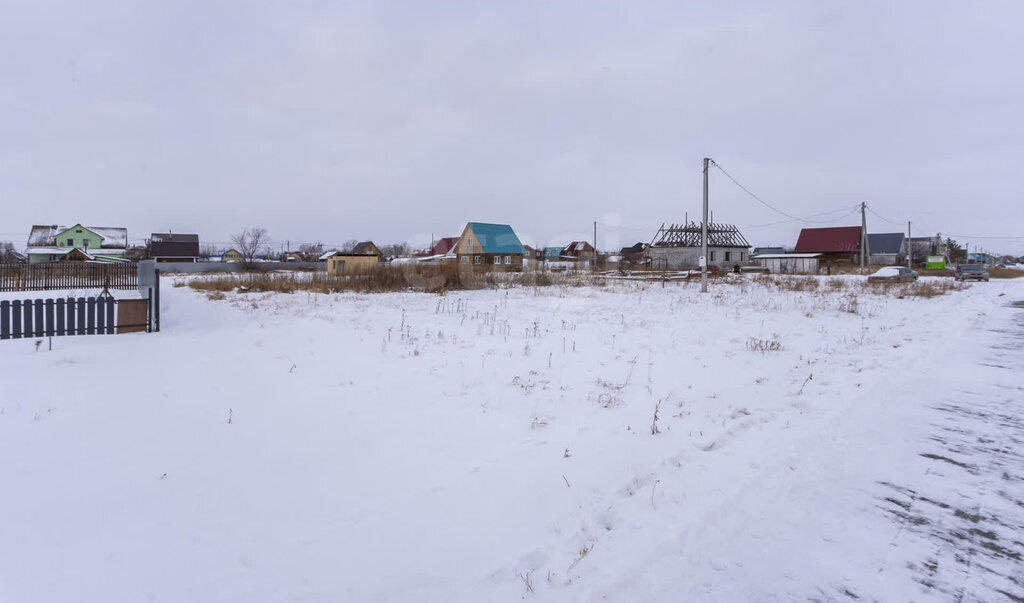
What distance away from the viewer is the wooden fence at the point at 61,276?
80.2 feet

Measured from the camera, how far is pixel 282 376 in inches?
283

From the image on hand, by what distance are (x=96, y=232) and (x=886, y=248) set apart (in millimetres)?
112115

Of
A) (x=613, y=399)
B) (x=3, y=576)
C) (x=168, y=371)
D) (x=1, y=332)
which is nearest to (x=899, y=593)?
(x=613, y=399)

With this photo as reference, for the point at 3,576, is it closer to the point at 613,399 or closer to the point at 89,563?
the point at 89,563

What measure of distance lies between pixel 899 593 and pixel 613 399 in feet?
12.2

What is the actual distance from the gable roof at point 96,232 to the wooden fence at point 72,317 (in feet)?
247

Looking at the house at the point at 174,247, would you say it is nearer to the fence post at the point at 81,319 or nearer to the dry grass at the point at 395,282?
the dry grass at the point at 395,282

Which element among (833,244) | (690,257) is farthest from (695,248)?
(833,244)

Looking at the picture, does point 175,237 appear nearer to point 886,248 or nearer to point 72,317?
point 72,317

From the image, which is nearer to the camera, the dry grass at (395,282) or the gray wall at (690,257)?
the dry grass at (395,282)

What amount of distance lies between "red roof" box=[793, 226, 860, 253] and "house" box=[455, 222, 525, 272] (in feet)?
126

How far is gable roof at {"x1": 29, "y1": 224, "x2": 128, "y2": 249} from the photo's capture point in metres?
64.7

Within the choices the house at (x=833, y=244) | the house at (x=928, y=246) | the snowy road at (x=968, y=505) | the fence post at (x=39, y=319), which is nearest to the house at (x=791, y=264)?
the house at (x=833, y=244)

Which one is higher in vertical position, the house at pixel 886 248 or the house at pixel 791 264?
the house at pixel 886 248
